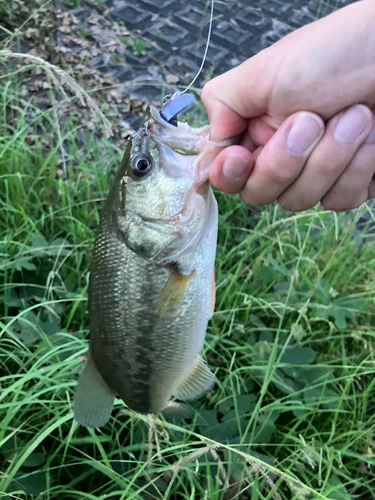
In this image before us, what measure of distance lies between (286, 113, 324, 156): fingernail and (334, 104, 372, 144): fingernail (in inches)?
2.0

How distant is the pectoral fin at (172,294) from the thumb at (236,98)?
51 centimetres

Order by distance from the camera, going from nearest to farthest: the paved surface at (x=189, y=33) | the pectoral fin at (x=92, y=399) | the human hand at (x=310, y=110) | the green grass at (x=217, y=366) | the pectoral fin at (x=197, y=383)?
the human hand at (x=310, y=110) → the pectoral fin at (x=92, y=399) → the pectoral fin at (x=197, y=383) → the green grass at (x=217, y=366) → the paved surface at (x=189, y=33)

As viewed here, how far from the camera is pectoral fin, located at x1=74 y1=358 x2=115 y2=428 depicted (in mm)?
1273

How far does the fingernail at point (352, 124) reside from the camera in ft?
3.76

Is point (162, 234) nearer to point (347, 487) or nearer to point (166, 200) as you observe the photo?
point (166, 200)

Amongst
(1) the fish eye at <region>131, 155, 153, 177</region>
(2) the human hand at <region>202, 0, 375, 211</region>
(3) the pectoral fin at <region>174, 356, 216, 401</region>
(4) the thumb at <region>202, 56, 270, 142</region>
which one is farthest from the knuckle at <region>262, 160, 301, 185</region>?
(3) the pectoral fin at <region>174, 356, 216, 401</region>

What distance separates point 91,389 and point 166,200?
2.05ft

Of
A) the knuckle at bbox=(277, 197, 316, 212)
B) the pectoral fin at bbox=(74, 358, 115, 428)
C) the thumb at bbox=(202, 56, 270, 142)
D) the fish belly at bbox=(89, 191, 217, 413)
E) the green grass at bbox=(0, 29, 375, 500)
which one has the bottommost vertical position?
the green grass at bbox=(0, 29, 375, 500)

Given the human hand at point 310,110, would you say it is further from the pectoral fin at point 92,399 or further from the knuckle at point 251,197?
the pectoral fin at point 92,399

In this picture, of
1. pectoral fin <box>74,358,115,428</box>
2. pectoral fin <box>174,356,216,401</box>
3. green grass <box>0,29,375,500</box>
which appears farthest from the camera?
green grass <box>0,29,375,500</box>

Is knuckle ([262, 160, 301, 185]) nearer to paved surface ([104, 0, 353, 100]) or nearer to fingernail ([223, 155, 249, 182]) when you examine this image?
fingernail ([223, 155, 249, 182])

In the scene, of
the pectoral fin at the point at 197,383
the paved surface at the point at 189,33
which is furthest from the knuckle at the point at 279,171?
the paved surface at the point at 189,33

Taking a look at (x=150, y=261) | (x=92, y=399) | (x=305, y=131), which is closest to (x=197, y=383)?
(x=92, y=399)

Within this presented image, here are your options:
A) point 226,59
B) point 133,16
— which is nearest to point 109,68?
point 133,16
